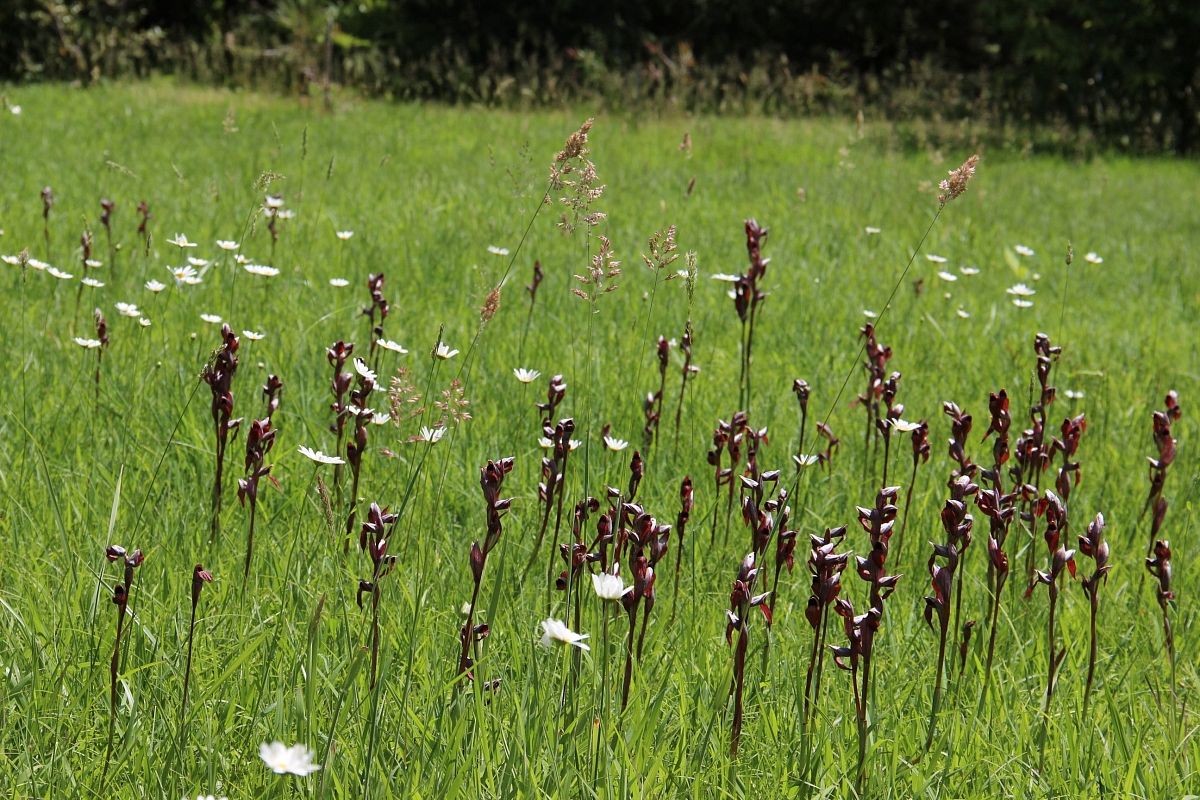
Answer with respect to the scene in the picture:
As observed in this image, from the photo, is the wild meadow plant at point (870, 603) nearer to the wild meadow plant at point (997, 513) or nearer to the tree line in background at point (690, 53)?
the wild meadow plant at point (997, 513)

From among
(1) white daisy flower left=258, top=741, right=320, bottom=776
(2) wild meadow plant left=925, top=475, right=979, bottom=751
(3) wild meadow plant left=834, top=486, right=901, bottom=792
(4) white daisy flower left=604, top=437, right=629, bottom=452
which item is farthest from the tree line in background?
(1) white daisy flower left=258, top=741, right=320, bottom=776

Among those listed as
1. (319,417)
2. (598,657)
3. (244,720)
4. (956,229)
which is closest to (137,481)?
(319,417)

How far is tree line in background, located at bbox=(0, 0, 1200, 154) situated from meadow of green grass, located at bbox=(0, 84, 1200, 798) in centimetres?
723

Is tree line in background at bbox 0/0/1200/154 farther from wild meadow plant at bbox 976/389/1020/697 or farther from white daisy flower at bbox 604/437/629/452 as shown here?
wild meadow plant at bbox 976/389/1020/697

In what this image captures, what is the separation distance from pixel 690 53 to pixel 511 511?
13.0m

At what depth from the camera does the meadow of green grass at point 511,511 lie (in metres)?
1.65

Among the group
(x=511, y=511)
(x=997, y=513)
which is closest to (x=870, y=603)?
(x=997, y=513)

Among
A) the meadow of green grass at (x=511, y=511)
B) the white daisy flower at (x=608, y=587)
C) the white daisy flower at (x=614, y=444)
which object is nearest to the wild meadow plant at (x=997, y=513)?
the meadow of green grass at (x=511, y=511)

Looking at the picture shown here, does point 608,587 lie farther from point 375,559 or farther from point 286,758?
point 286,758

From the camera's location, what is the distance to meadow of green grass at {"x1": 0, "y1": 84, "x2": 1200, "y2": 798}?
5.42 ft

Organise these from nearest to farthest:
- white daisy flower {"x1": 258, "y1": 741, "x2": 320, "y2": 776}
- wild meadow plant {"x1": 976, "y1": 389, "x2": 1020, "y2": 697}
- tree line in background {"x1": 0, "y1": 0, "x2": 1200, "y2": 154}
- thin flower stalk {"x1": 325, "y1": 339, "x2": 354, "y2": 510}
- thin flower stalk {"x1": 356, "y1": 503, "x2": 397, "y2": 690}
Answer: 1. white daisy flower {"x1": 258, "y1": 741, "x2": 320, "y2": 776}
2. thin flower stalk {"x1": 356, "y1": 503, "x2": 397, "y2": 690}
3. wild meadow plant {"x1": 976, "y1": 389, "x2": 1020, "y2": 697}
4. thin flower stalk {"x1": 325, "y1": 339, "x2": 354, "y2": 510}
5. tree line in background {"x1": 0, "y1": 0, "x2": 1200, "y2": 154}

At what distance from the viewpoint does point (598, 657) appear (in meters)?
1.88

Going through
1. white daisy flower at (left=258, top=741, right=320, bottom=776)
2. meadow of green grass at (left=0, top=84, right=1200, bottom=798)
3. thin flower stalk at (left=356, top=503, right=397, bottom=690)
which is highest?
thin flower stalk at (left=356, top=503, right=397, bottom=690)

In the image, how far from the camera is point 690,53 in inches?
577
